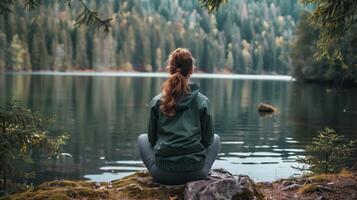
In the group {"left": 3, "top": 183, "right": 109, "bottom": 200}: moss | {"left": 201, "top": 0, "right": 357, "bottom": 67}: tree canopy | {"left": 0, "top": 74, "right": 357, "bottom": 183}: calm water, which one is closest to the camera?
{"left": 3, "top": 183, "right": 109, "bottom": 200}: moss

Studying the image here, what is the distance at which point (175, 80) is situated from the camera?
7.14 meters

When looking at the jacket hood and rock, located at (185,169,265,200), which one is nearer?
Result: rock, located at (185,169,265,200)

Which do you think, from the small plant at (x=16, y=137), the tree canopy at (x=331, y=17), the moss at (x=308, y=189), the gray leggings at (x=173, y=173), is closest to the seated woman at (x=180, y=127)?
the gray leggings at (x=173, y=173)

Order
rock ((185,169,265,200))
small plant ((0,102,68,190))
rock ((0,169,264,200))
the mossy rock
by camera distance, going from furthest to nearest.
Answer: small plant ((0,102,68,190)) < the mossy rock < rock ((0,169,264,200)) < rock ((185,169,265,200))

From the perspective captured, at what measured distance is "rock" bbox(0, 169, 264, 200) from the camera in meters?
7.02

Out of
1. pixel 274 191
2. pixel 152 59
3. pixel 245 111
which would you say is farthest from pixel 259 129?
pixel 152 59

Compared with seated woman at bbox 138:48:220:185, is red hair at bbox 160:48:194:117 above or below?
above

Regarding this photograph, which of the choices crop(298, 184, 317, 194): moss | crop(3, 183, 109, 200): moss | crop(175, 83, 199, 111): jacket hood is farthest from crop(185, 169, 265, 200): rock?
crop(3, 183, 109, 200): moss

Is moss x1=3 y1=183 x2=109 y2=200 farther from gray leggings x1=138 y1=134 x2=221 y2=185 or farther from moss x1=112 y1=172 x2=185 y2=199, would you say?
gray leggings x1=138 y1=134 x2=221 y2=185

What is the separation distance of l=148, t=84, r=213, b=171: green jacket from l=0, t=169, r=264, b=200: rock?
35cm

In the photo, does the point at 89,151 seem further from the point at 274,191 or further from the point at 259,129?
the point at 274,191

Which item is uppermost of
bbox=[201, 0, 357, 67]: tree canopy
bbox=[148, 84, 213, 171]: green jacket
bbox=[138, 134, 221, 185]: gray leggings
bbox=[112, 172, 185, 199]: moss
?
bbox=[201, 0, 357, 67]: tree canopy

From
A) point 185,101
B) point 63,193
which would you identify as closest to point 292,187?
point 185,101

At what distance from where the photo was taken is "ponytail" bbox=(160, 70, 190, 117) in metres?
7.05
